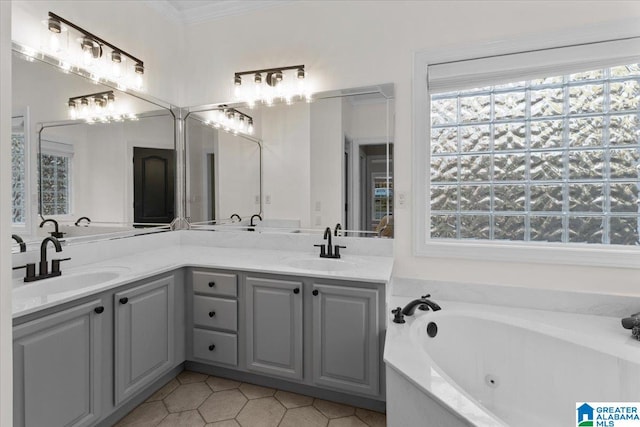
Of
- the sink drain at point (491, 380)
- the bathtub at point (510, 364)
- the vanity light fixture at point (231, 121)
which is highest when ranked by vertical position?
the vanity light fixture at point (231, 121)

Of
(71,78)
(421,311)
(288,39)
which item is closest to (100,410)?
(421,311)

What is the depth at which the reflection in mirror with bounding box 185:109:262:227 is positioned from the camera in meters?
2.65

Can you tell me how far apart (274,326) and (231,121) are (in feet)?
5.61

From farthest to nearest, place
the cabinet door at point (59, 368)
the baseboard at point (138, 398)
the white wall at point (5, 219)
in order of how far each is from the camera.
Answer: the baseboard at point (138, 398) → the cabinet door at point (59, 368) → the white wall at point (5, 219)

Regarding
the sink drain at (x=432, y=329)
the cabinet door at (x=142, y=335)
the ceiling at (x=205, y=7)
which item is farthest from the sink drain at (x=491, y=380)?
the ceiling at (x=205, y=7)

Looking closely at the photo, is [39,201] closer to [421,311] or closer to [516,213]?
[421,311]

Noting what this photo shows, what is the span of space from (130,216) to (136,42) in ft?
4.42

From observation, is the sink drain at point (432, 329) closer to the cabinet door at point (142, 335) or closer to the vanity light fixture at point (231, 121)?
the cabinet door at point (142, 335)

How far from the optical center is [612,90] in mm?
1947

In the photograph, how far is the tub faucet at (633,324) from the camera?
1.61 m

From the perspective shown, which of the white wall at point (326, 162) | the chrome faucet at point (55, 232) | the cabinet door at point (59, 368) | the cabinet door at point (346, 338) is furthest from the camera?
the white wall at point (326, 162)

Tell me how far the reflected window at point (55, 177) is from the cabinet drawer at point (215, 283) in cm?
A: 90

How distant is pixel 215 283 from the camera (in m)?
2.10

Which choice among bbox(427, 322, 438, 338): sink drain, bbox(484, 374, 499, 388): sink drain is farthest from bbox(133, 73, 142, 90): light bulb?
bbox(484, 374, 499, 388): sink drain
